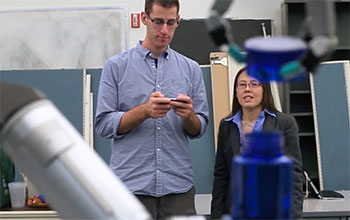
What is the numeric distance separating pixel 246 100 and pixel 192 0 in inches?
102

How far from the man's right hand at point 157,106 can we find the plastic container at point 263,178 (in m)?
0.99

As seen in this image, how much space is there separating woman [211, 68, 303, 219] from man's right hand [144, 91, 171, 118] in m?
0.36

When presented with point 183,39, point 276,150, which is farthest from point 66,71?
point 276,150

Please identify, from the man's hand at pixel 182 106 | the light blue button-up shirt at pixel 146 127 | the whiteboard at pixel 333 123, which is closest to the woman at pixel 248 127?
the light blue button-up shirt at pixel 146 127

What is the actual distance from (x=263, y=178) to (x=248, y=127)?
4.56ft

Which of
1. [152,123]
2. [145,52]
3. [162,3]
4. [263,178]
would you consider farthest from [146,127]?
[263,178]

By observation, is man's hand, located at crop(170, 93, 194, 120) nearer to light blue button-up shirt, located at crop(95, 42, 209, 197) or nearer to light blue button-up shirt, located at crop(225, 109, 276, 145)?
light blue button-up shirt, located at crop(95, 42, 209, 197)

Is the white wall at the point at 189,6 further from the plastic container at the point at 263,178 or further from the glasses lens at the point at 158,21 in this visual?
the plastic container at the point at 263,178

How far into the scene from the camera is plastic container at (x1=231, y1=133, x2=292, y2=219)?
1.43ft

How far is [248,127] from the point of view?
71.3 inches

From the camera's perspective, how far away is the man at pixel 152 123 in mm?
1534

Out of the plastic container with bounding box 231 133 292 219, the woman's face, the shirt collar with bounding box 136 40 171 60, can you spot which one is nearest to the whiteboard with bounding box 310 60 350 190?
the woman's face

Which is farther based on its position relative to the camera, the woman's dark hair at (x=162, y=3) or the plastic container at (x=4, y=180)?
the plastic container at (x=4, y=180)

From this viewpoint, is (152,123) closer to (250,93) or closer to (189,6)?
(250,93)
